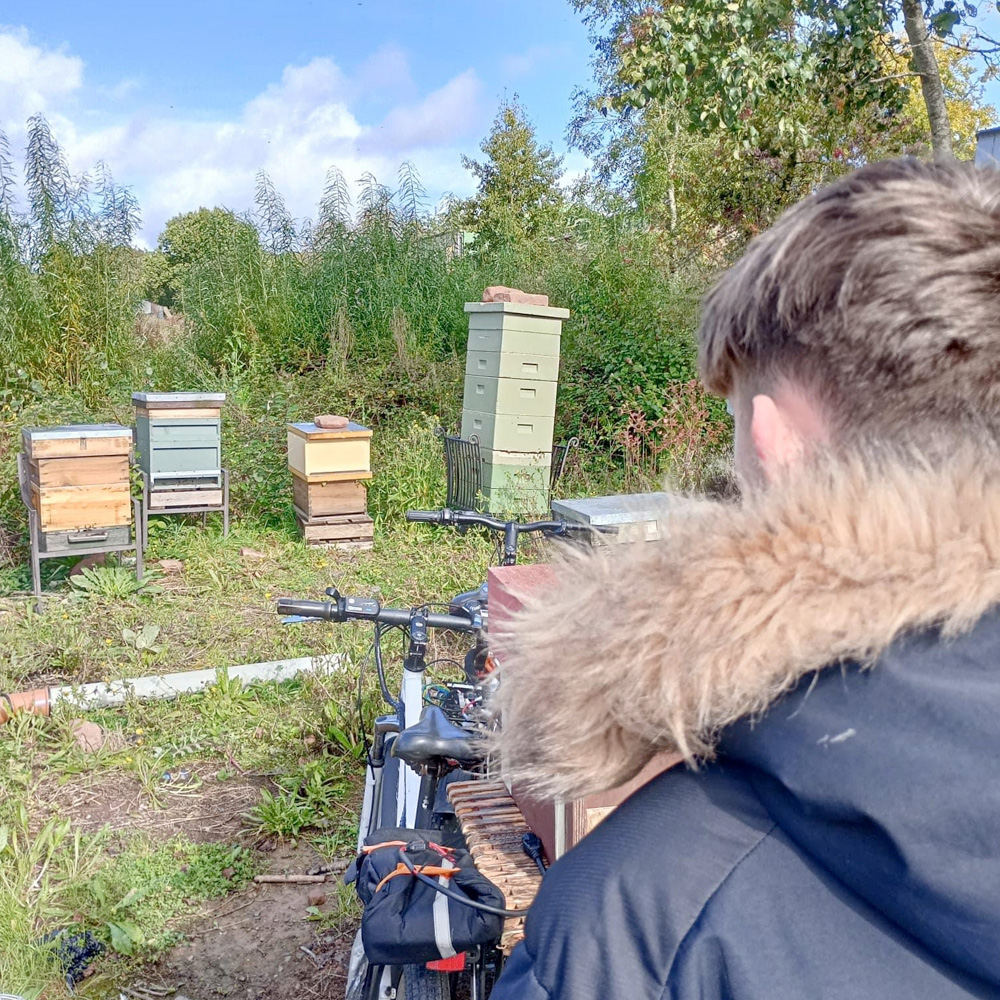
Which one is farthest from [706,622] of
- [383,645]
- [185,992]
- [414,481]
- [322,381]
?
[322,381]

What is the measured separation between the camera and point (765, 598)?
0.56m

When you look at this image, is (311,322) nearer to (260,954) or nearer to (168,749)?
(168,749)

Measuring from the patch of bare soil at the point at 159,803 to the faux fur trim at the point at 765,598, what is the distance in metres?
2.73

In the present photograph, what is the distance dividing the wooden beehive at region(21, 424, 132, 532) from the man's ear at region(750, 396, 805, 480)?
4.57m

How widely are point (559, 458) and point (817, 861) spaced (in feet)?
22.0

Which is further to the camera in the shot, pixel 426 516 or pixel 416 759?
pixel 426 516

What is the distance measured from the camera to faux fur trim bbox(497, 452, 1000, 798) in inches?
21.5

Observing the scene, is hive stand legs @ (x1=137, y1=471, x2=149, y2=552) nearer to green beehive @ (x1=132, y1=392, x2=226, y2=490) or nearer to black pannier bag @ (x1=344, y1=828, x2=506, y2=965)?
green beehive @ (x1=132, y1=392, x2=226, y2=490)

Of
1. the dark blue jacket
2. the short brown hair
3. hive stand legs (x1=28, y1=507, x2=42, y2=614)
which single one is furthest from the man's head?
hive stand legs (x1=28, y1=507, x2=42, y2=614)

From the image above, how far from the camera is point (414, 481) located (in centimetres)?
662

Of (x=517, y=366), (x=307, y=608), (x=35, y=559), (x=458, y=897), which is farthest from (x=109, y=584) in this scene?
(x=458, y=897)

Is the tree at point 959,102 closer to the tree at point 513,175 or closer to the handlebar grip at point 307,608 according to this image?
the tree at point 513,175

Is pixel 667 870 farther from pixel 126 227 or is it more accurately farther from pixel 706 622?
pixel 126 227

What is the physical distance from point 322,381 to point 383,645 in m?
4.16
